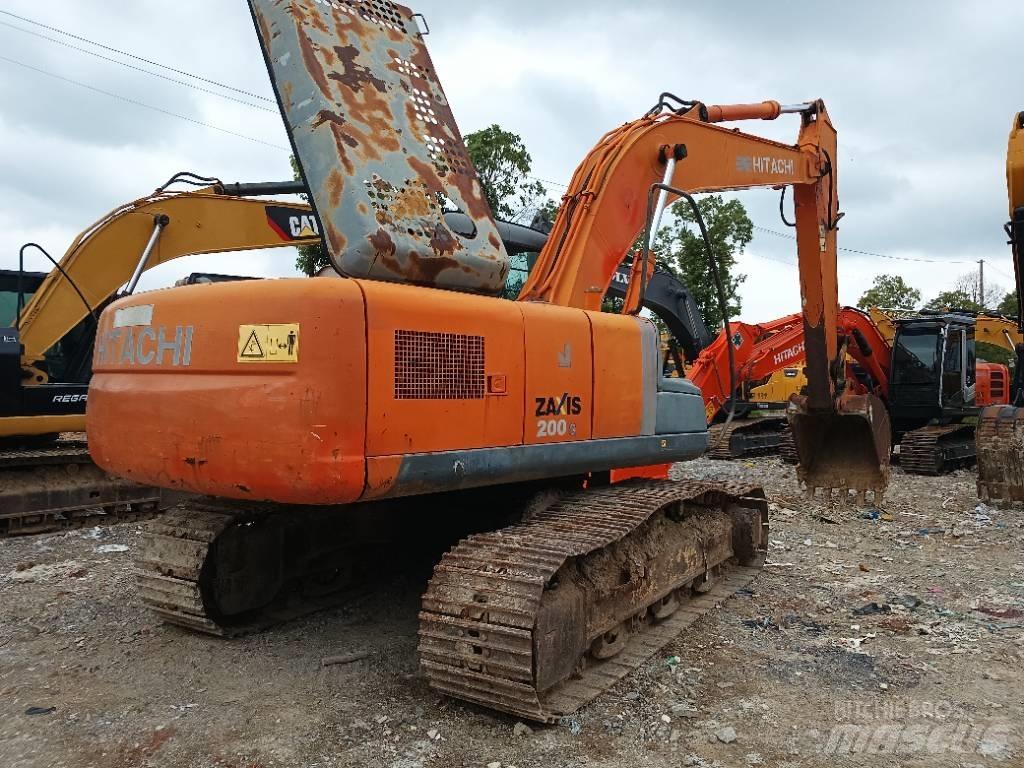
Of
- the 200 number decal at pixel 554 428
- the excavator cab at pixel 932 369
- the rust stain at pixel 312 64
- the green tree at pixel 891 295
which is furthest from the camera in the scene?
the green tree at pixel 891 295

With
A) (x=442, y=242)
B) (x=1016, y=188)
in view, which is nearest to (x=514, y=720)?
(x=442, y=242)

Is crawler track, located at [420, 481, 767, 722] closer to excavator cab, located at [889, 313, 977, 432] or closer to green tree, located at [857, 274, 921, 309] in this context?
excavator cab, located at [889, 313, 977, 432]

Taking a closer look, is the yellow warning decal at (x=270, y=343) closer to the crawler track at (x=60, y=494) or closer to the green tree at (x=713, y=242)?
the crawler track at (x=60, y=494)

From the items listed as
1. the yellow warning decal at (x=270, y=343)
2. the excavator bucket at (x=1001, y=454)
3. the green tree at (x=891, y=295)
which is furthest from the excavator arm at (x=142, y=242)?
the green tree at (x=891, y=295)

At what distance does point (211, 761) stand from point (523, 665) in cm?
117

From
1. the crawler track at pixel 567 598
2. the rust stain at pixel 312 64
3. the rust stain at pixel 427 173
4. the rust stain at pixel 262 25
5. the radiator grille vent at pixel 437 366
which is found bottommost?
the crawler track at pixel 567 598

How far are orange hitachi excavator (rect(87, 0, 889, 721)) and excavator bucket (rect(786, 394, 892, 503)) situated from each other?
11.2 feet

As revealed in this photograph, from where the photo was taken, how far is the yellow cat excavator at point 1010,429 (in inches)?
318

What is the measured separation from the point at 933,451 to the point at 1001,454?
9.66ft

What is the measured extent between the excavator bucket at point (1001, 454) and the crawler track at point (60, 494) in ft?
26.1

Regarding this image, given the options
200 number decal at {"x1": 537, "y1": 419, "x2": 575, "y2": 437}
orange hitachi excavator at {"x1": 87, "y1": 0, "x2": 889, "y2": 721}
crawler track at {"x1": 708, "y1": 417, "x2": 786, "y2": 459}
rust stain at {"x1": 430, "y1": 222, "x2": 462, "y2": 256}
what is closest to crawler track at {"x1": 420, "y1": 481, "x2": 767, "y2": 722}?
orange hitachi excavator at {"x1": 87, "y1": 0, "x2": 889, "y2": 721}

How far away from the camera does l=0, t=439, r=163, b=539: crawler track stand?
710cm

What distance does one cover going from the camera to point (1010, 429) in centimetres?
841

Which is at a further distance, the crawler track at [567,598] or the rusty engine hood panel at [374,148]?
the rusty engine hood panel at [374,148]
